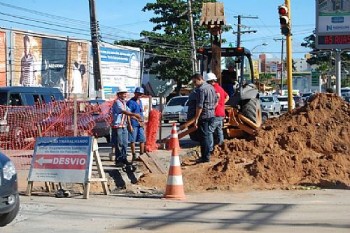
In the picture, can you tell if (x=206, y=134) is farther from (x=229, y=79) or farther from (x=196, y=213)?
(x=229, y=79)

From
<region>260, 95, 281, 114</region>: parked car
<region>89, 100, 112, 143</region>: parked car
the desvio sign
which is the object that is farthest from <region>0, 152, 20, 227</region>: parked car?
<region>260, 95, 281, 114</region>: parked car

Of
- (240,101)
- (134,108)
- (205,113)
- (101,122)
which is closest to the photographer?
(205,113)

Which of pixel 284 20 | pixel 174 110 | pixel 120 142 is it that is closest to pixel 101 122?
pixel 284 20

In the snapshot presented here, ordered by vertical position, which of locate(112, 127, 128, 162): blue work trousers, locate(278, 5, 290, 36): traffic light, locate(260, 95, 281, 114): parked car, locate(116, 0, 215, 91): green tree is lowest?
locate(112, 127, 128, 162): blue work trousers

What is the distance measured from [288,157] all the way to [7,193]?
6188 mm

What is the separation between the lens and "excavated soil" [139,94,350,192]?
11453 millimetres

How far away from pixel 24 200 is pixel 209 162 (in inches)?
173

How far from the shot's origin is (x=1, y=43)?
3469 cm

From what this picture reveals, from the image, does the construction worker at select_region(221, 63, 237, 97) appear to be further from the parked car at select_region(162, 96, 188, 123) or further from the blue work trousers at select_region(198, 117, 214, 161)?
the parked car at select_region(162, 96, 188, 123)

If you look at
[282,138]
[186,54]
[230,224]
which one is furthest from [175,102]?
[230,224]

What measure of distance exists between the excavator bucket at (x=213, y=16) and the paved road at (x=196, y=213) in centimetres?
718

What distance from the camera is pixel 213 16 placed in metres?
16.9

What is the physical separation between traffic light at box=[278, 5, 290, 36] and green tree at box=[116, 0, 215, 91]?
117ft

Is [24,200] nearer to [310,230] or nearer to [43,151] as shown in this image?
[43,151]
